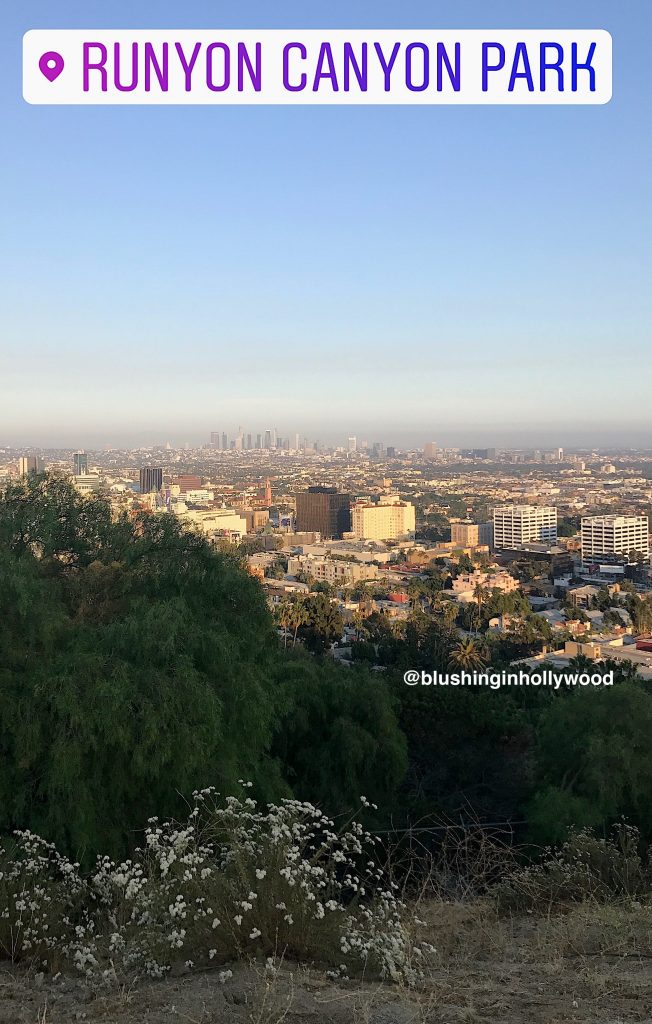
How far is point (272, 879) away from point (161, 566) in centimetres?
556

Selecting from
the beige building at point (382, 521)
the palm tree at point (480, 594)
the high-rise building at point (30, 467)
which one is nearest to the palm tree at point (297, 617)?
the palm tree at point (480, 594)

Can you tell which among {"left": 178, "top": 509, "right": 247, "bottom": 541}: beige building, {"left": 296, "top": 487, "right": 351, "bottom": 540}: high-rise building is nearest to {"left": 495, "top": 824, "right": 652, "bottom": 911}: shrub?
{"left": 178, "top": 509, "right": 247, "bottom": 541}: beige building

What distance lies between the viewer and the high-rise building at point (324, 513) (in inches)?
2864

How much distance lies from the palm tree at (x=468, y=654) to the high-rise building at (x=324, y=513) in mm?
44675

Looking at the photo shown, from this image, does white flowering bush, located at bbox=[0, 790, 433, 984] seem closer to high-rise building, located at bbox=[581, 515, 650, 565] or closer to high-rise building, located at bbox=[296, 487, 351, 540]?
high-rise building, located at bbox=[581, 515, 650, 565]

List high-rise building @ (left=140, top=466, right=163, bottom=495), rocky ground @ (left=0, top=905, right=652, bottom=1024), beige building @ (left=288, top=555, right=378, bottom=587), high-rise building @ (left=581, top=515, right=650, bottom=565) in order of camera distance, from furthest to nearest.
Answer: high-rise building @ (left=140, top=466, right=163, bottom=495)
high-rise building @ (left=581, top=515, right=650, bottom=565)
beige building @ (left=288, top=555, right=378, bottom=587)
rocky ground @ (left=0, top=905, right=652, bottom=1024)

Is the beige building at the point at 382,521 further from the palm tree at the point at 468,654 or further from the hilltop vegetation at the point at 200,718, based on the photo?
the hilltop vegetation at the point at 200,718

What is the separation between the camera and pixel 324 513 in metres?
73.1

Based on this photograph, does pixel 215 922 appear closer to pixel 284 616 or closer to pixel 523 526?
pixel 284 616

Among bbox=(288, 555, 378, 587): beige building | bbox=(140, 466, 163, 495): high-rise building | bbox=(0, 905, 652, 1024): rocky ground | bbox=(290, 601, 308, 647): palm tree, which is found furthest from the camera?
bbox=(140, 466, 163, 495): high-rise building

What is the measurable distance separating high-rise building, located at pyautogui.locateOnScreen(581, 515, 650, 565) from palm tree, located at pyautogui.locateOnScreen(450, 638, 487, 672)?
89.3 ft

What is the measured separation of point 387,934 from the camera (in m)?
2.93

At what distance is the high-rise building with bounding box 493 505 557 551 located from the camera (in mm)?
61500

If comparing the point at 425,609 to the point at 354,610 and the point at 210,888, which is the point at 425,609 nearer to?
the point at 354,610
